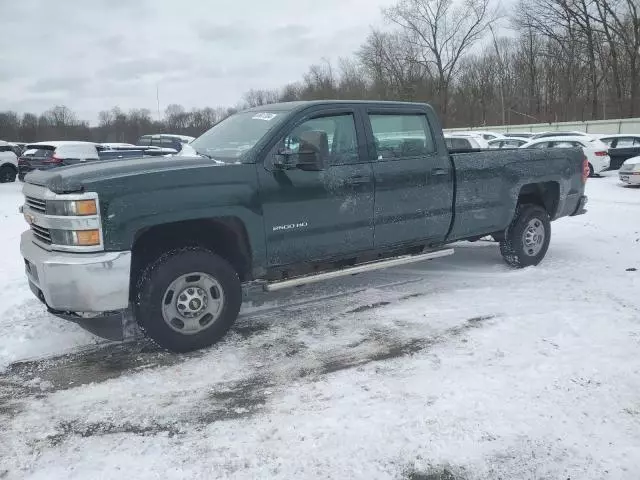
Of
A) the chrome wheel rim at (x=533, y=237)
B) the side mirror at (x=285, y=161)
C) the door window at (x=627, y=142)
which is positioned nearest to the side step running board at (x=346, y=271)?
the side mirror at (x=285, y=161)

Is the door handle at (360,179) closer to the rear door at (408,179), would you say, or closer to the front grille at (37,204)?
the rear door at (408,179)

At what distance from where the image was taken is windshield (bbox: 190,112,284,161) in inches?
186

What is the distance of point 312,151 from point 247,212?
711 millimetres

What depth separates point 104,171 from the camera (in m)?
3.99

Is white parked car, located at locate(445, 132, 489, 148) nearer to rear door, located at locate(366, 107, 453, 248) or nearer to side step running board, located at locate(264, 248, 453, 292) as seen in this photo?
rear door, located at locate(366, 107, 453, 248)

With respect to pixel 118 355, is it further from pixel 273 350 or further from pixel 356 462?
pixel 356 462

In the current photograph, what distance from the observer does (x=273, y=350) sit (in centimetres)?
442

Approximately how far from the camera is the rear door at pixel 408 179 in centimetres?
516

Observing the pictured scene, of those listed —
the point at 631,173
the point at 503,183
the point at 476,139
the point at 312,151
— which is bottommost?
the point at 631,173

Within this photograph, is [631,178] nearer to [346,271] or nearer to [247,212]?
[346,271]

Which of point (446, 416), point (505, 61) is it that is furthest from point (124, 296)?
point (505, 61)

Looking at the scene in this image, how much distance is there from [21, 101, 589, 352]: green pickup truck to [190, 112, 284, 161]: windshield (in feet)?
0.07

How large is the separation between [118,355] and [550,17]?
56152 mm

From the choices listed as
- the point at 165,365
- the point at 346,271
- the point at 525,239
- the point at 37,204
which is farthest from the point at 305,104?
the point at 525,239
